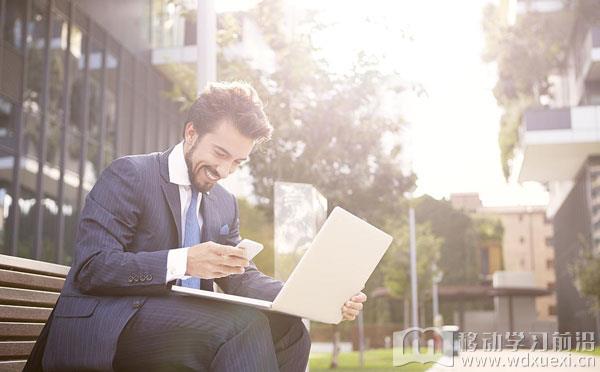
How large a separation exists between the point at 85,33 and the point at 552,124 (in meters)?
14.7

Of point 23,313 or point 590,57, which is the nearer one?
point 23,313

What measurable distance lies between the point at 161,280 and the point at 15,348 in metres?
1.22

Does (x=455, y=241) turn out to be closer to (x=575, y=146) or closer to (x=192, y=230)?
(x=575, y=146)

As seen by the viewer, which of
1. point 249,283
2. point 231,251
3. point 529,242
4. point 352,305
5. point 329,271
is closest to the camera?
point 231,251

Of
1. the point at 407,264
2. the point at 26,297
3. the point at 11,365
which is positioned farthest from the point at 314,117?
the point at 407,264

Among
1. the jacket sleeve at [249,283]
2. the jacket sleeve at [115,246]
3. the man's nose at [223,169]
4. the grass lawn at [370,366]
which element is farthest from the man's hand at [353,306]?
the grass lawn at [370,366]

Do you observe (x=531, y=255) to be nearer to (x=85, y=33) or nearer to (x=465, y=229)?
(x=465, y=229)

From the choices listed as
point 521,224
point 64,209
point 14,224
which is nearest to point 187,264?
point 14,224

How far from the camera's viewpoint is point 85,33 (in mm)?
19641

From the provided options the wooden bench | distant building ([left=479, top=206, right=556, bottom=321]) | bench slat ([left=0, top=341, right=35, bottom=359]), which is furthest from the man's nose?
distant building ([left=479, top=206, right=556, bottom=321])

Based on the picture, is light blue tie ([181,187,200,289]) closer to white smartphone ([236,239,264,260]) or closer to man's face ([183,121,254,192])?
man's face ([183,121,254,192])

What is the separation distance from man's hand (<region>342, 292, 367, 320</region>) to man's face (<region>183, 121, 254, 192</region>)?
707 mm

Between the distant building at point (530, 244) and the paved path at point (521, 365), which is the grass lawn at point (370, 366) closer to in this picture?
the paved path at point (521, 365)

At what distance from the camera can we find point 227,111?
3168 millimetres
